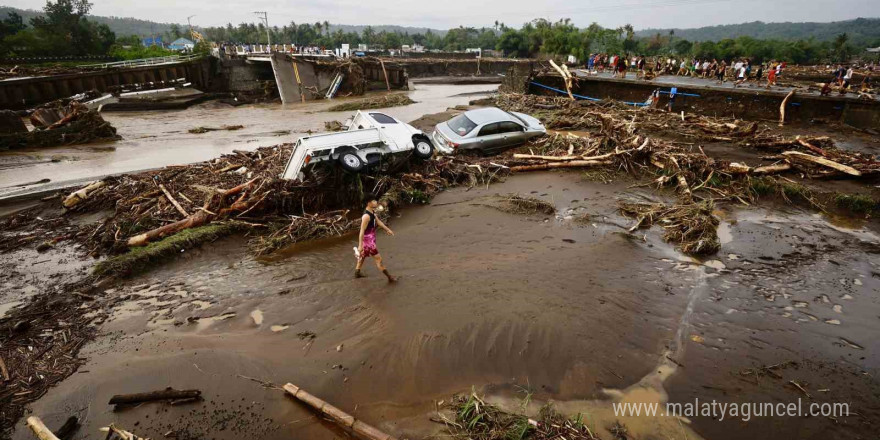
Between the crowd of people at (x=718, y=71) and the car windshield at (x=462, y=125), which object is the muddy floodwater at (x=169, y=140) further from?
the crowd of people at (x=718, y=71)

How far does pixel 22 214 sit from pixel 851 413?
48.7 feet

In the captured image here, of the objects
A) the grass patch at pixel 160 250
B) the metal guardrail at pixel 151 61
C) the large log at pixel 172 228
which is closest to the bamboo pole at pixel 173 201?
the large log at pixel 172 228

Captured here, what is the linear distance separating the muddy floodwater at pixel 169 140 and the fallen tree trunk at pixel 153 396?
34.8 ft

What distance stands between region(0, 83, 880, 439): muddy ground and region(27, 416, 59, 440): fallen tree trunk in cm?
13

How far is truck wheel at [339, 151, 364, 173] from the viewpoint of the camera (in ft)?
27.0

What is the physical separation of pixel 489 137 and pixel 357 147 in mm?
4979

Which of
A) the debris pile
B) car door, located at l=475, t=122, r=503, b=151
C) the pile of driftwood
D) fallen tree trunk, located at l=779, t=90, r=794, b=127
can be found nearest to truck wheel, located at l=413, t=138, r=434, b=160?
car door, located at l=475, t=122, r=503, b=151

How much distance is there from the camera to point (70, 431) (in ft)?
12.0

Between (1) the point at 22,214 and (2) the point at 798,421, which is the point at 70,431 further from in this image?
(1) the point at 22,214

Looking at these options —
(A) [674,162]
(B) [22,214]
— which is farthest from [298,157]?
(A) [674,162]

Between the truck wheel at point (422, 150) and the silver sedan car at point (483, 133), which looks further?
the silver sedan car at point (483, 133)

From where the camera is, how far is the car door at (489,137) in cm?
1200

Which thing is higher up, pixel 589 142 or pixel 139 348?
pixel 589 142

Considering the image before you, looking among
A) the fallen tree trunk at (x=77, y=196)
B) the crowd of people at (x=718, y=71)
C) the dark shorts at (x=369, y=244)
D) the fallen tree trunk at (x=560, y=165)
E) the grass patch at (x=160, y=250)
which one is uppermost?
the crowd of people at (x=718, y=71)
